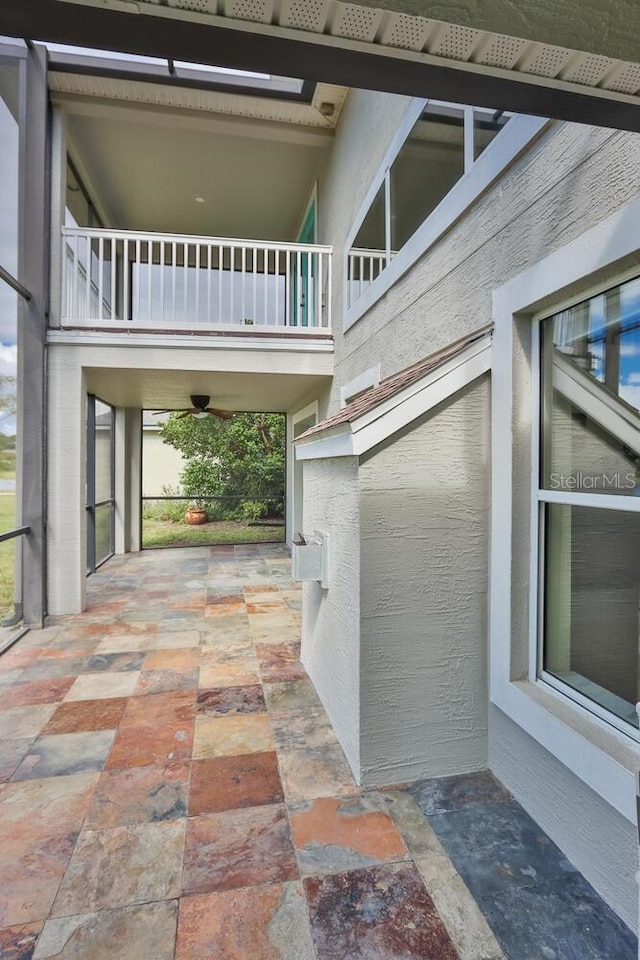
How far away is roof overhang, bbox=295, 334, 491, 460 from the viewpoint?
2.35 m

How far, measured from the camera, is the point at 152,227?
8547mm

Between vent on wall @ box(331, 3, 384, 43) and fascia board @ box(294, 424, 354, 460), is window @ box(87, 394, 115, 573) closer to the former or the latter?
fascia board @ box(294, 424, 354, 460)

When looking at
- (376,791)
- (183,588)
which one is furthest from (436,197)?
(183,588)

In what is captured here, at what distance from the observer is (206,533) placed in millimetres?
11898

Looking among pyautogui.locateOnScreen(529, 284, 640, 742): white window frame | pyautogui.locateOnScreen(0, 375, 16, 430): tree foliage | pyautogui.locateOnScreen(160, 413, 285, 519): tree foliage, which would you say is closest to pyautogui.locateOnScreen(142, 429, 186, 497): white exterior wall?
pyautogui.locateOnScreen(160, 413, 285, 519): tree foliage

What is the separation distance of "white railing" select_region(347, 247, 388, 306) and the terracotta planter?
8.48m

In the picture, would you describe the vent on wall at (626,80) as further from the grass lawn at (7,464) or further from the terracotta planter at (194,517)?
the terracotta planter at (194,517)

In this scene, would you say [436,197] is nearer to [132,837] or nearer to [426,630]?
[426,630]

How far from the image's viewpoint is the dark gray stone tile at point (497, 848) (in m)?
1.85

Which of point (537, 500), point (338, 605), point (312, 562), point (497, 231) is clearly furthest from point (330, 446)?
point (497, 231)

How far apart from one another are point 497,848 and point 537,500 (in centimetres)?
148

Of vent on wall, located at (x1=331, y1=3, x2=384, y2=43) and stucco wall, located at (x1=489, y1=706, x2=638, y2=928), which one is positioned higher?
vent on wall, located at (x1=331, y1=3, x2=384, y2=43)

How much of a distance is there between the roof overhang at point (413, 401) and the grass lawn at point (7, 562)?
3.98 metres

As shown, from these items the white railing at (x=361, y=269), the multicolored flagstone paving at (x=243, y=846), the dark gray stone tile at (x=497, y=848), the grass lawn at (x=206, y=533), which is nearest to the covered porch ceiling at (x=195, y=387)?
the white railing at (x=361, y=269)
